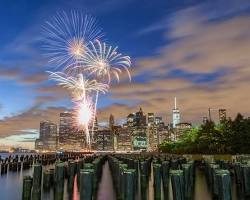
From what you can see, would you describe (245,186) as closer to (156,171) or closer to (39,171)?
(156,171)

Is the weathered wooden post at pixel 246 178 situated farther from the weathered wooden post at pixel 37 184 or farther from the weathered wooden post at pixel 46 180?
the weathered wooden post at pixel 46 180

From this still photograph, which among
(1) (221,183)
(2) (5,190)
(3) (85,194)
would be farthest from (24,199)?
(2) (5,190)

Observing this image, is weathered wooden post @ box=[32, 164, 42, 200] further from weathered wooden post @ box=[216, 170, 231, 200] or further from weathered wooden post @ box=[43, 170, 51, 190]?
weathered wooden post @ box=[216, 170, 231, 200]

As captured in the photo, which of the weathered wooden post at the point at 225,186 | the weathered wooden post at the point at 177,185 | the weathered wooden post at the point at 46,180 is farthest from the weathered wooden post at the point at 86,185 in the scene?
the weathered wooden post at the point at 46,180

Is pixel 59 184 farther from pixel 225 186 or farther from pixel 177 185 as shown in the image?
pixel 225 186

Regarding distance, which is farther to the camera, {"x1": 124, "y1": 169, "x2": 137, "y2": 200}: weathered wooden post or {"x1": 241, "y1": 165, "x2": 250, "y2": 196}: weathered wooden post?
{"x1": 241, "y1": 165, "x2": 250, "y2": 196}: weathered wooden post

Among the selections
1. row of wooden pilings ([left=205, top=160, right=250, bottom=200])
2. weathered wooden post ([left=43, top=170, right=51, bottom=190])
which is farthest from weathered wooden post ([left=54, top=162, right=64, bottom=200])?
row of wooden pilings ([left=205, top=160, right=250, bottom=200])

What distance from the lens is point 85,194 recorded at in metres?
14.8

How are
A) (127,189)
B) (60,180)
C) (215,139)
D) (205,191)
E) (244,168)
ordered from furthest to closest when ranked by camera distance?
1. (215,139)
2. (205,191)
3. (244,168)
4. (60,180)
5. (127,189)

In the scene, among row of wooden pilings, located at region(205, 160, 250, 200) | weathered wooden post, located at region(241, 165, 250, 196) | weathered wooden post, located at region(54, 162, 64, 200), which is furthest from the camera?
weathered wooden post, located at region(241, 165, 250, 196)

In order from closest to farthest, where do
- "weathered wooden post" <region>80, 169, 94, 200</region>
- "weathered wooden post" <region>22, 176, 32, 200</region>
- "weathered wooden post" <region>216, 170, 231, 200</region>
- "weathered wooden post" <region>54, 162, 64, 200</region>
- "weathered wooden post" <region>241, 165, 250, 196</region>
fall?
1. "weathered wooden post" <region>80, 169, 94, 200</region>
2. "weathered wooden post" <region>216, 170, 231, 200</region>
3. "weathered wooden post" <region>22, 176, 32, 200</region>
4. "weathered wooden post" <region>54, 162, 64, 200</region>
5. "weathered wooden post" <region>241, 165, 250, 196</region>

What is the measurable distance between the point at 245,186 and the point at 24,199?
47.4ft

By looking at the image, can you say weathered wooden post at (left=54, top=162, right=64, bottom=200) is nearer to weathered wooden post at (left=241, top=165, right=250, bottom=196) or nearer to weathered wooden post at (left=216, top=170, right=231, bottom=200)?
weathered wooden post at (left=216, top=170, right=231, bottom=200)

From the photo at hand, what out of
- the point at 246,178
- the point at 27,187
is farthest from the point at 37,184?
the point at 246,178
